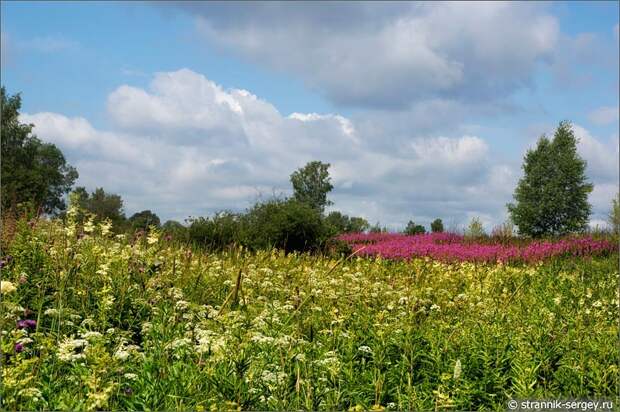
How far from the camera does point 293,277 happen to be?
34.3 feet

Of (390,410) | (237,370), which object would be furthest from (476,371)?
(237,370)

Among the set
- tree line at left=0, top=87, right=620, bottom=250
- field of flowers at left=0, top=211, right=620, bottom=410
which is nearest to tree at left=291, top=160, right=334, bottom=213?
tree line at left=0, top=87, right=620, bottom=250

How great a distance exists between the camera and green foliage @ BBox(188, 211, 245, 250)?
19.9 metres

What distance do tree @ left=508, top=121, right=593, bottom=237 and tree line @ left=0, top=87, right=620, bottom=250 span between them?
6cm

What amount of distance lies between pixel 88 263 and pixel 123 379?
3.80 metres

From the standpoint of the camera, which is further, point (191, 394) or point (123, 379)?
point (123, 379)

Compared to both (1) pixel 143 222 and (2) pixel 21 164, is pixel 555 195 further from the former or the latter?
(2) pixel 21 164

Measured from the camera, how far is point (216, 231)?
Result: 65.6ft

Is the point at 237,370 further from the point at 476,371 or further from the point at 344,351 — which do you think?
the point at 476,371

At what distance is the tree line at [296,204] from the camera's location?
1953 centimetres

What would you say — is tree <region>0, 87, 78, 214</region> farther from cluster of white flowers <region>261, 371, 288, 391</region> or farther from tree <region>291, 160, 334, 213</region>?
cluster of white flowers <region>261, 371, 288, 391</region>

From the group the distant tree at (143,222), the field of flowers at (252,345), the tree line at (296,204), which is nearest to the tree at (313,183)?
the tree line at (296,204)

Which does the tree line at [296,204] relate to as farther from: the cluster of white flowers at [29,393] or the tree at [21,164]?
the cluster of white flowers at [29,393]

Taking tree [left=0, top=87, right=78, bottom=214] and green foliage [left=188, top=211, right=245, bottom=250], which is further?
tree [left=0, top=87, right=78, bottom=214]
